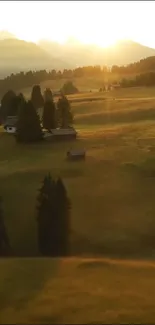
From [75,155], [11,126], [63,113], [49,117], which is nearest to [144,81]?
[63,113]

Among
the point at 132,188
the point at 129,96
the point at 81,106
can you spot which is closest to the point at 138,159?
the point at 132,188

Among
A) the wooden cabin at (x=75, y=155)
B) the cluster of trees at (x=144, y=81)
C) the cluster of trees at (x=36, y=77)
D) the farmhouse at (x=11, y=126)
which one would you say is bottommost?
the cluster of trees at (x=36, y=77)

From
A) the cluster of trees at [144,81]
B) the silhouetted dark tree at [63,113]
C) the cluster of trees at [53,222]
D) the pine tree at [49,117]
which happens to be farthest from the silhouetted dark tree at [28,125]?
the cluster of trees at [144,81]

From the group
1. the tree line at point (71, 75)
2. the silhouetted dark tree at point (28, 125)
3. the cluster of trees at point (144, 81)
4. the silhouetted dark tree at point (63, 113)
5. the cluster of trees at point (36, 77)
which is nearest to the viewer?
the silhouetted dark tree at point (28, 125)

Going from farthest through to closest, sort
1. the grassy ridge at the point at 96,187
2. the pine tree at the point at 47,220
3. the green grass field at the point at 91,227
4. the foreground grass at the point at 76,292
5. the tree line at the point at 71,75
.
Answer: the tree line at the point at 71,75 < the grassy ridge at the point at 96,187 < the pine tree at the point at 47,220 < the green grass field at the point at 91,227 < the foreground grass at the point at 76,292

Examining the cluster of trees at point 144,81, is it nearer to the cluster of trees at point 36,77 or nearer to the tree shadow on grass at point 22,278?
the cluster of trees at point 36,77

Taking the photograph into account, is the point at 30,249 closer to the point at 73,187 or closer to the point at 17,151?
the point at 73,187
